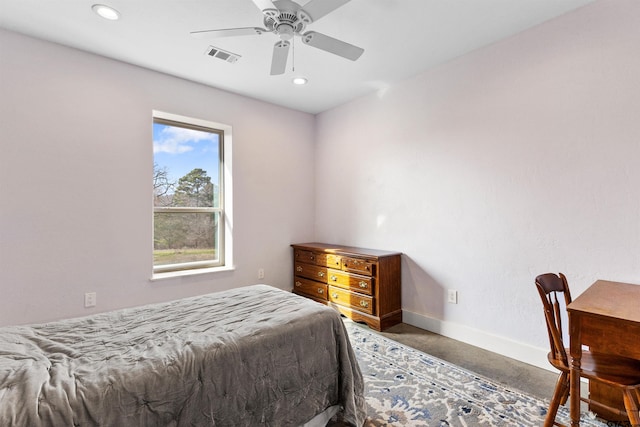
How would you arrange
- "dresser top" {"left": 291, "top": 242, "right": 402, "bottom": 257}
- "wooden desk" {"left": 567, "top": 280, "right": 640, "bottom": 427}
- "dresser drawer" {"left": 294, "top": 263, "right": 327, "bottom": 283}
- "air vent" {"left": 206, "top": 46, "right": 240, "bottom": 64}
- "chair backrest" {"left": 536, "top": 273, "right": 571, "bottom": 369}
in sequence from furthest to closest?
1. "dresser drawer" {"left": 294, "top": 263, "right": 327, "bottom": 283}
2. "dresser top" {"left": 291, "top": 242, "right": 402, "bottom": 257}
3. "air vent" {"left": 206, "top": 46, "right": 240, "bottom": 64}
4. "chair backrest" {"left": 536, "top": 273, "right": 571, "bottom": 369}
5. "wooden desk" {"left": 567, "top": 280, "right": 640, "bottom": 427}

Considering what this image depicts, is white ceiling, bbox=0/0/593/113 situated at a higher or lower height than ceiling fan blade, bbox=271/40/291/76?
higher

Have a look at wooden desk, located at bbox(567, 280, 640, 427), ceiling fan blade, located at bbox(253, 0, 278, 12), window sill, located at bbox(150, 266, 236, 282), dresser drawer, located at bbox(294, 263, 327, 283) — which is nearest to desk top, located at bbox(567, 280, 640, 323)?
wooden desk, located at bbox(567, 280, 640, 427)

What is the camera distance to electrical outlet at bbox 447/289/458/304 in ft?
9.48

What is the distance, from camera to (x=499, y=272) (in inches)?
102

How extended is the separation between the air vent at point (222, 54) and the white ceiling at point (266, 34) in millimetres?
47

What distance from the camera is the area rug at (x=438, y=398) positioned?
1751 millimetres

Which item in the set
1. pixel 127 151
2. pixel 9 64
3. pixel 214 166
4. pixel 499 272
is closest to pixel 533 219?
pixel 499 272

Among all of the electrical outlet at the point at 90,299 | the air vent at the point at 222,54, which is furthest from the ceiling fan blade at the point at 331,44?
the electrical outlet at the point at 90,299

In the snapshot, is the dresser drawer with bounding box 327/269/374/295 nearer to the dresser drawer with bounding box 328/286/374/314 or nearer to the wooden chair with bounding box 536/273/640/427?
the dresser drawer with bounding box 328/286/374/314

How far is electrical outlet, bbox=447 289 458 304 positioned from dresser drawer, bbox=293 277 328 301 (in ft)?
4.57

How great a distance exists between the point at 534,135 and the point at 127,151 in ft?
11.9

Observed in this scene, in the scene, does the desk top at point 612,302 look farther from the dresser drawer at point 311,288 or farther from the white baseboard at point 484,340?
the dresser drawer at point 311,288

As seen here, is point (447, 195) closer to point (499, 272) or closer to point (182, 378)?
point (499, 272)

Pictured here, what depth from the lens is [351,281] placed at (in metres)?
3.33
